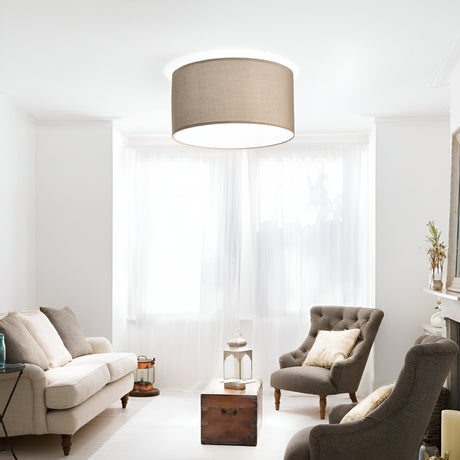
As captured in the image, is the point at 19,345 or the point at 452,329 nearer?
the point at 19,345

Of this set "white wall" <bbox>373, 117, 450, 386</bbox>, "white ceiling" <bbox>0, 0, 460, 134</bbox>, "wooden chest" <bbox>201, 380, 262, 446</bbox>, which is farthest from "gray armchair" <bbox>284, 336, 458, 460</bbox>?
"white wall" <bbox>373, 117, 450, 386</bbox>

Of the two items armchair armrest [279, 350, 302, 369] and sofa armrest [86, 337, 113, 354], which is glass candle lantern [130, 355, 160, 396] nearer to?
sofa armrest [86, 337, 113, 354]

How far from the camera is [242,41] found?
13.0 feet

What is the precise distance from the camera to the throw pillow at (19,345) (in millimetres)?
4238

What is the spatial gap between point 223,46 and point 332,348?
2.87m

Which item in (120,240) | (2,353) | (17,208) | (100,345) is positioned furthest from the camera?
(120,240)

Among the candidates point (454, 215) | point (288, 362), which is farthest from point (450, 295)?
point (288, 362)

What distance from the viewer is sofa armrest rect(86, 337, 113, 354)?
548 cm

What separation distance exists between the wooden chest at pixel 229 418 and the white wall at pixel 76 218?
1.87 meters

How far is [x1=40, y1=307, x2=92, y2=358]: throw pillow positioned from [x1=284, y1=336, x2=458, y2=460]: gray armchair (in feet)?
9.56

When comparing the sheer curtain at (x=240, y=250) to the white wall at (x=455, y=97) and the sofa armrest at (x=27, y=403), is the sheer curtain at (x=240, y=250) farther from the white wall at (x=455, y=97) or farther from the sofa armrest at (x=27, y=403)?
the sofa armrest at (x=27, y=403)

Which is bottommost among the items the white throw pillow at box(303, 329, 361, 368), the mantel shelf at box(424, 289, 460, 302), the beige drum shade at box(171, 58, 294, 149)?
the white throw pillow at box(303, 329, 361, 368)

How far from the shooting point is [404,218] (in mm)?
5824

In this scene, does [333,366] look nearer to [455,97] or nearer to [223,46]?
[455,97]
